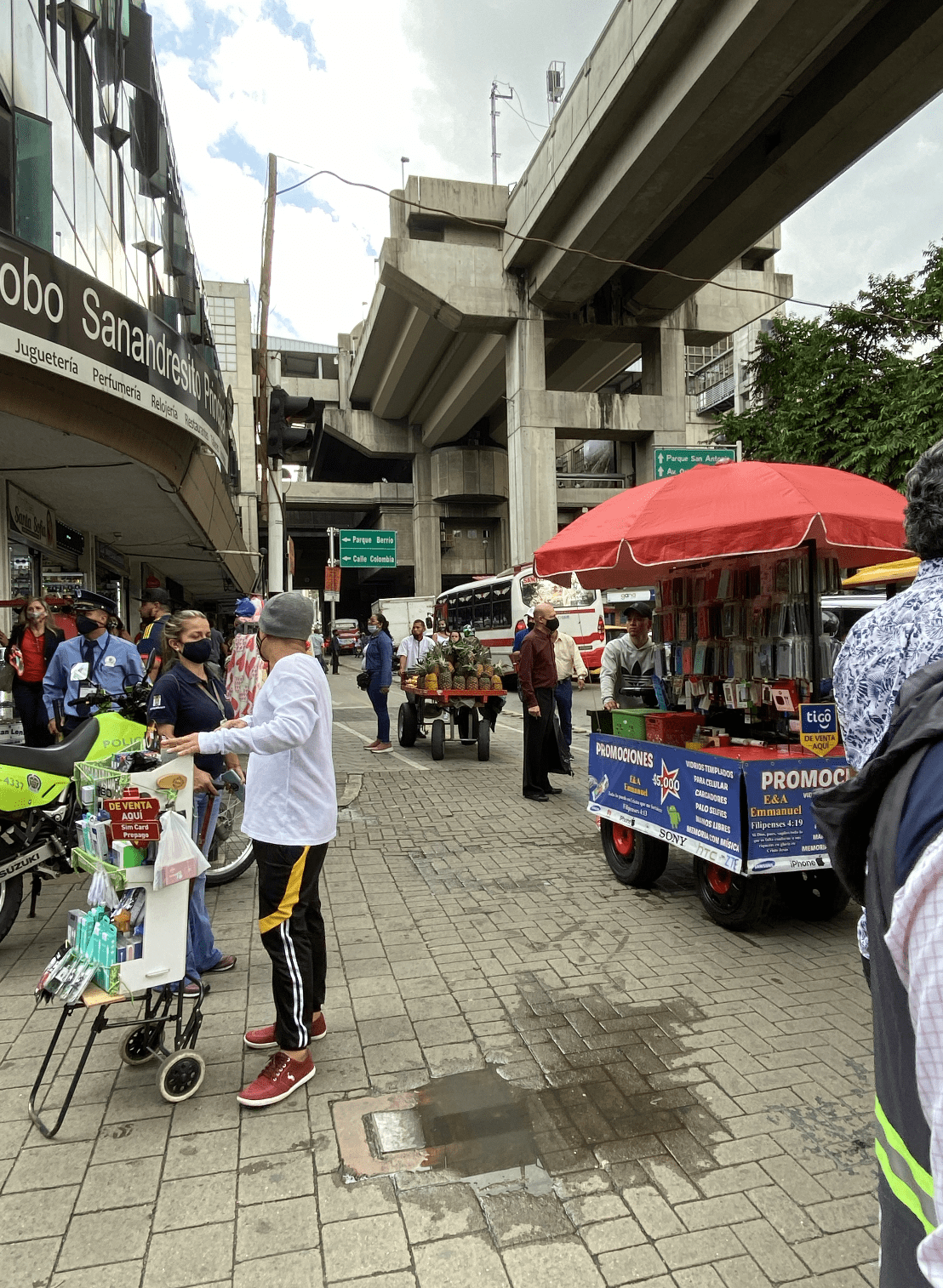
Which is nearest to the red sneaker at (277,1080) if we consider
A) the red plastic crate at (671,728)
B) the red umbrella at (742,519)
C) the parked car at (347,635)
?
the red plastic crate at (671,728)

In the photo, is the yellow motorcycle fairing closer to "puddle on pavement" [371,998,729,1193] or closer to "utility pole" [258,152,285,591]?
"puddle on pavement" [371,998,729,1193]

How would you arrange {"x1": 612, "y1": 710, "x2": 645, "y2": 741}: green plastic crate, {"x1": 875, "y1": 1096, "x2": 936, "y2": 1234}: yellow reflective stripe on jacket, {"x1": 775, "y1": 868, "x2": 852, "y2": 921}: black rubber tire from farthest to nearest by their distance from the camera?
{"x1": 612, "y1": 710, "x2": 645, "y2": 741}: green plastic crate
{"x1": 775, "y1": 868, "x2": 852, "y2": 921}: black rubber tire
{"x1": 875, "y1": 1096, "x2": 936, "y2": 1234}: yellow reflective stripe on jacket

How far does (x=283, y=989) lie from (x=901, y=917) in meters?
2.57

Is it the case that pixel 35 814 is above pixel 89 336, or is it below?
below

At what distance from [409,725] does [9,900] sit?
7.84m

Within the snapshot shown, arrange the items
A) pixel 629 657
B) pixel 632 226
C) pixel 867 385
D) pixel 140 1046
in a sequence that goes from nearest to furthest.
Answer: pixel 140 1046 → pixel 629 657 → pixel 867 385 → pixel 632 226

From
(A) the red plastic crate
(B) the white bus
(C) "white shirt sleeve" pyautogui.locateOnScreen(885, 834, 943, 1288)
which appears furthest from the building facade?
(B) the white bus

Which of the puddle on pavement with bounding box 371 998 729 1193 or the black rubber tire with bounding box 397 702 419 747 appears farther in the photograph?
the black rubber tire with bounding box 397 702 419 747

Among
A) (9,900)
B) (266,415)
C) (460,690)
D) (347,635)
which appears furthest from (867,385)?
(347,635)

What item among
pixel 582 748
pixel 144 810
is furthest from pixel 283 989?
pixel 582 748

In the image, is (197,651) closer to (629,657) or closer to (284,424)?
(629,657)

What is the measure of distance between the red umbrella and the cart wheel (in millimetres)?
3468

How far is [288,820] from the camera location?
3.04 metres

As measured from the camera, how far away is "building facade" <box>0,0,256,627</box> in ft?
23.2
